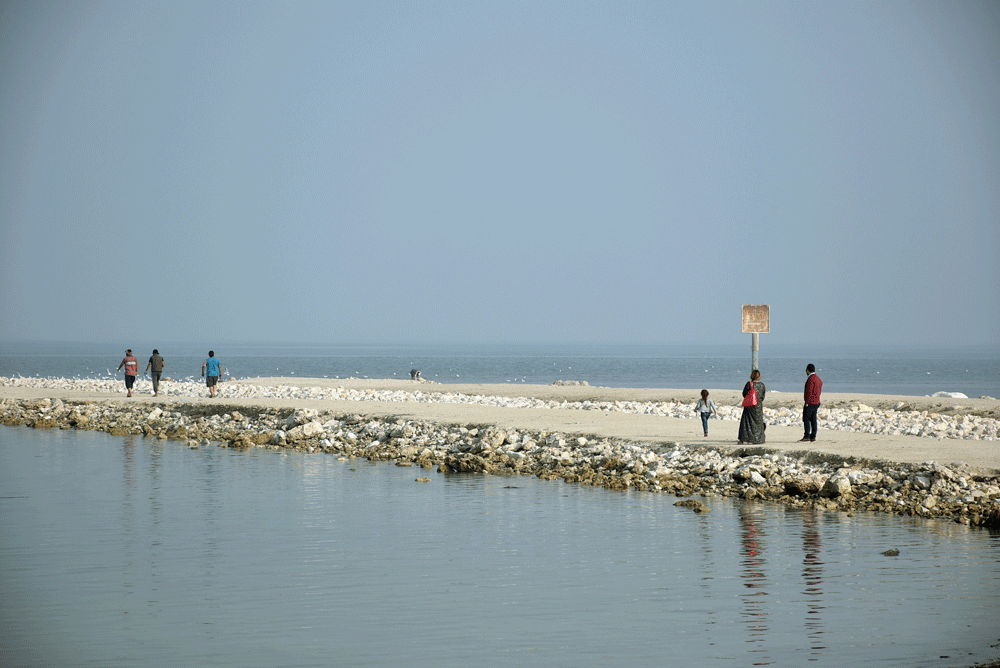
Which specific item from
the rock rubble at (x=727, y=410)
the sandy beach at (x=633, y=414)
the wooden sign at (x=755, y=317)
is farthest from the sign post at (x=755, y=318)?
the rock rubble at (x=727, y=410)

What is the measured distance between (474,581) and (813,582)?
4.33 m

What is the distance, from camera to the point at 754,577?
13539 mm

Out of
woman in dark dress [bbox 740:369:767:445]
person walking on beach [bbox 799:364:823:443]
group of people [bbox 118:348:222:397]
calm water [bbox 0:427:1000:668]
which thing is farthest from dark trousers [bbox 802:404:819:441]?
group of people [bbox 118:348:222:397]

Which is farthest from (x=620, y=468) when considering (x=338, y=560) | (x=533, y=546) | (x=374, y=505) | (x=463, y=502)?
(x=338, y=560)

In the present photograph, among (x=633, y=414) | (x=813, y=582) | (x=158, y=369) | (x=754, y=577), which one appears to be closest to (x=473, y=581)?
(x=754, y=577)

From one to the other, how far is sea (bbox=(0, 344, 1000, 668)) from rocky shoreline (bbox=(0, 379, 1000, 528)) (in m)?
0.84

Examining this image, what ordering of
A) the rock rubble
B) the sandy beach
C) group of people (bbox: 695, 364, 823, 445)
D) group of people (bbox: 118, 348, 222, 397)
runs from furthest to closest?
1. group of people (bbox: 118, 348, 222, 397)
2. the rock rubble
3. group of people (bbox: 695, 364, 823, 445)
4. the sandy beach

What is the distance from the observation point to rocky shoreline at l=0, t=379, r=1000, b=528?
1839 centimetres

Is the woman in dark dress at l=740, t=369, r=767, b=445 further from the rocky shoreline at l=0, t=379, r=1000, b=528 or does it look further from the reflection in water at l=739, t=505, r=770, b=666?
the reflection in water at l=739, t=505, r=770, b=666

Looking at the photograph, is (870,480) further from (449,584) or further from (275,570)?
(275,570)

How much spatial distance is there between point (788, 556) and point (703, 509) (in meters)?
3.90

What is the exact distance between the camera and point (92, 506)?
19719 millimetres

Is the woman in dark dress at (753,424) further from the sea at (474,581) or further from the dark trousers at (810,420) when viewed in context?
the sea at (474,581)

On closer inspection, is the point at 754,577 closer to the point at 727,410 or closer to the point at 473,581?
the point at 473,581
